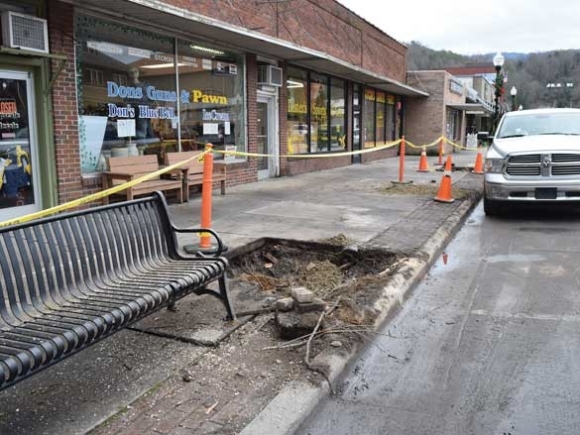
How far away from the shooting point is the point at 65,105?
28.0 ft

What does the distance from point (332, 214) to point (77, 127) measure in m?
4.23

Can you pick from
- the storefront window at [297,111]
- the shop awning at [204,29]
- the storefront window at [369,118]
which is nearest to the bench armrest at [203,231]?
the shop awning at [204,29]

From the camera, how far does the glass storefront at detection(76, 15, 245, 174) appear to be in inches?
360

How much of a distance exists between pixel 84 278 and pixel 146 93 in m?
6.99

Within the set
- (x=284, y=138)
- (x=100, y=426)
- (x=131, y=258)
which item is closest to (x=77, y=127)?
(x=131, y=258)

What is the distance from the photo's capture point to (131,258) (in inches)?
173

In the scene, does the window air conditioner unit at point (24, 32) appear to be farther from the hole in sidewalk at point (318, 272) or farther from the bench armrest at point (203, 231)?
the bench armrest at point (203, 231)

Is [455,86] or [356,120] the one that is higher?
[455,86]

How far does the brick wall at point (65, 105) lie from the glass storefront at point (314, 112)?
26.6 feet

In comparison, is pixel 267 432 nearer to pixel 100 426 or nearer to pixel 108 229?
pixel 100 426

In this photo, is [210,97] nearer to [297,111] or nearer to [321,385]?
[297,111]

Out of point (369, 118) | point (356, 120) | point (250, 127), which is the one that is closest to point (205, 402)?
point (250, 127)

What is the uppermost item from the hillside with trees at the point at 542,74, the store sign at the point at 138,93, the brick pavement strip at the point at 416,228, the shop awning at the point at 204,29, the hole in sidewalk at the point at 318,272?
the hillside with trees at the point at 542,74

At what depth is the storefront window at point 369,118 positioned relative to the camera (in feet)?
76.8
